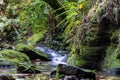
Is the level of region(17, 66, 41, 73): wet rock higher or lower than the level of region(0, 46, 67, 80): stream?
higher

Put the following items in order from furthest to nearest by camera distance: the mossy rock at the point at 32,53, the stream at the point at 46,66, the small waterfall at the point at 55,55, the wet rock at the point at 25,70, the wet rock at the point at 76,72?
the mossy rock at the point at 32,53 → the small waterfall at the point at 55,55 → the wet rock at the point at 25,70 → the stream at the point at 46,66 → the wet rock at the point at 76,72

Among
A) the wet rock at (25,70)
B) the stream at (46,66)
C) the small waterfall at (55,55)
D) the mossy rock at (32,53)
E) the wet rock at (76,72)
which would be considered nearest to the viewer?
the wet rock at (76,72)

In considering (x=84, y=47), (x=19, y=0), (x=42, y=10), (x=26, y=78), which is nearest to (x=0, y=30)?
(x=19, y=0)

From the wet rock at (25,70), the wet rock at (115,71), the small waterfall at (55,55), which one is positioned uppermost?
the wet rock at (25,70)

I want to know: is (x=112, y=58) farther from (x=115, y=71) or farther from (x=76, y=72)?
(x=76, y=72)

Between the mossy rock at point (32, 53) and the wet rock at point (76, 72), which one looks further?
the mossy rock at point (32, 53)

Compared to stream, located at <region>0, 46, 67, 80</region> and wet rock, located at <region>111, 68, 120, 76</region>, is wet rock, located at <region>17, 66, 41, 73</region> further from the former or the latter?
wet rock, located at <region>111, 68, 120, 76</region>

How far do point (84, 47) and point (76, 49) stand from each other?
0.34 meters

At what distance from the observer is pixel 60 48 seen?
28.6 ft

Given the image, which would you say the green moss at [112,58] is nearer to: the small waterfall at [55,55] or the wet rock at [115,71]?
the wet rock at [115,71]

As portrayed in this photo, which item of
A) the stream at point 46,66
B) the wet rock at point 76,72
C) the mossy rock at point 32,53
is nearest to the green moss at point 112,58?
the wet rock at point 76,72

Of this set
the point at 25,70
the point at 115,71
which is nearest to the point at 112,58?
the point at 115,71

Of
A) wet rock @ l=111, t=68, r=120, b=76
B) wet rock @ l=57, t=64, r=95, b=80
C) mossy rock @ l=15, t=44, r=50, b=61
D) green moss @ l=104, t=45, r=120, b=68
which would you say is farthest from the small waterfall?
wet rock @ l=57, t=64, r=95, b=80

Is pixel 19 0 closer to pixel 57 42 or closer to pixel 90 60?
pixel 57 42
